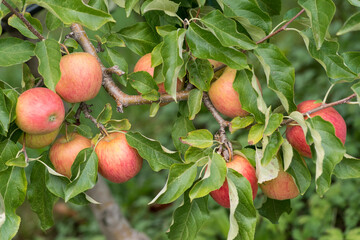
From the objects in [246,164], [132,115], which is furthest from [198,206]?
[132,115]

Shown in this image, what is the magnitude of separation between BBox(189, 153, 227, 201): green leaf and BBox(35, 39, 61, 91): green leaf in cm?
27

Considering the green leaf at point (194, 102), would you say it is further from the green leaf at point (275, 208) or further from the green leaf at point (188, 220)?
the green leaf at point (275, 208)

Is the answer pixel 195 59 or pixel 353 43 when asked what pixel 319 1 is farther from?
pixel 353 43

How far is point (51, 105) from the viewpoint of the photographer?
76 centimetres

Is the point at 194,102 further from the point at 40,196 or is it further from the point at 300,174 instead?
the point at 40,196

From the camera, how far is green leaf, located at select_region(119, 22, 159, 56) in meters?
0.91

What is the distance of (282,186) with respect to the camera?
0.82m

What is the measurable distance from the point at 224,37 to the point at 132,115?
7.78ft

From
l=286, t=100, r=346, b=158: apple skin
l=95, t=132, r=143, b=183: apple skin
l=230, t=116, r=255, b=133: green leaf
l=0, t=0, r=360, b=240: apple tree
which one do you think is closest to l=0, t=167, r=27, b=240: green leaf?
l=0, t=0, r=360, b=240: apple tree

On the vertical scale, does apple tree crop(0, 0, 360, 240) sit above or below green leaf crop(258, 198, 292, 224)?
above

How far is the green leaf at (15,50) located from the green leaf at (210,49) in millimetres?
268

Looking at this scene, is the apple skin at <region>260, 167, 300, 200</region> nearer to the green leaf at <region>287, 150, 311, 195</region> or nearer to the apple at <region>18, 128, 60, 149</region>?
the green leaf at <region>287, 150, 311, 195</region>

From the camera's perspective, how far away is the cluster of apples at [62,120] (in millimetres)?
749

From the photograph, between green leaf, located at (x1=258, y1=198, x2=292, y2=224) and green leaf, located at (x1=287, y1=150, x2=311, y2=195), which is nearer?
green leaf, located at (x1=287, y1=150, x2=311, y2=195)
